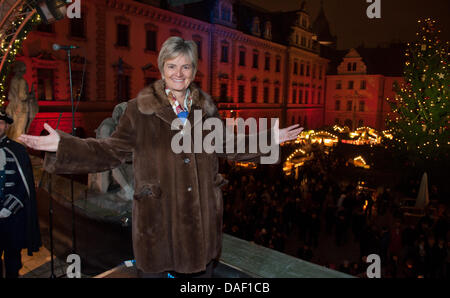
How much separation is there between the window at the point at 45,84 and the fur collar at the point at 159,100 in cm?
1675

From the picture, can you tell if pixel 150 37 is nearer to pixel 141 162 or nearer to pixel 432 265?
pixel 432 265

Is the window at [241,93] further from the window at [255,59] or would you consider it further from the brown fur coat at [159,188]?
the brown fur coat at [159,188]

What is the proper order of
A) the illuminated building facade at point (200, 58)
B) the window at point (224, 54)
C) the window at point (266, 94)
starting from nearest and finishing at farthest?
the illuminated building facade at point (200, 58)
the window at point (224, 54)
the window at point (266, 94)

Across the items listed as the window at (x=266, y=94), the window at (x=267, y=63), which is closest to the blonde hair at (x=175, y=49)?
the window at (x=267, y=63)

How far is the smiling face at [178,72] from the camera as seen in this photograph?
2.26m

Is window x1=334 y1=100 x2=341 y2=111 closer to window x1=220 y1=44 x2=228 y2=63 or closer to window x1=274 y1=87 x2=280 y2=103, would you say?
window x1=274 y1=87 x2=280 y2=103

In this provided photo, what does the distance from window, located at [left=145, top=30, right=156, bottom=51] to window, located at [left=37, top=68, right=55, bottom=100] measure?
6545 mm

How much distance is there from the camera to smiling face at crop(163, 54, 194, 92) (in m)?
2.26

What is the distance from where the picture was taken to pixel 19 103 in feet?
25.7

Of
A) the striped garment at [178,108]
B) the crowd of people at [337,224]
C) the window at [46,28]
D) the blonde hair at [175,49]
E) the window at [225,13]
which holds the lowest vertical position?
the crowd of people at [337,224]

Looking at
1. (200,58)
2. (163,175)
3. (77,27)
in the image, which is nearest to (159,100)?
(163,175)

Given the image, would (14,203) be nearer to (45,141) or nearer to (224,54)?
(45,141)

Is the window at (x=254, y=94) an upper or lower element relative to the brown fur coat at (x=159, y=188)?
upper

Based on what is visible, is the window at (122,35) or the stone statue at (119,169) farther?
the window at (122,35)
